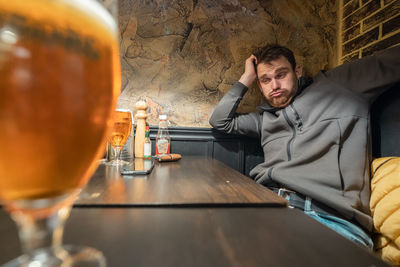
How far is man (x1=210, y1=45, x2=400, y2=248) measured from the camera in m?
0.97

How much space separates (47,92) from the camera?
146mm

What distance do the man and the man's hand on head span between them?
156mm

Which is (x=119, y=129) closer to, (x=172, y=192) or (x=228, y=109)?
(x=172, y=192)

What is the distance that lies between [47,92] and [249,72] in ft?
5.62

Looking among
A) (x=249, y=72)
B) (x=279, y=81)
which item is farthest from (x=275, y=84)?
(x=249, y=72)

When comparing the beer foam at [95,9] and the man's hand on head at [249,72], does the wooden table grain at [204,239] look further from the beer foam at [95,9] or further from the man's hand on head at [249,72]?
the man's hand on head at [249,72]

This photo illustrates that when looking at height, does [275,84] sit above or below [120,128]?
above

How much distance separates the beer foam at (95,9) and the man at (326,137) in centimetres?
108

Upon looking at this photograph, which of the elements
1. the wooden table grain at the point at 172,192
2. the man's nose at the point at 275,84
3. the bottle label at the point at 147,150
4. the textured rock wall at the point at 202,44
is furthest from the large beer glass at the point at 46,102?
the textured rock wall at the point at 202,44

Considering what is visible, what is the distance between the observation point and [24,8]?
0.48ft

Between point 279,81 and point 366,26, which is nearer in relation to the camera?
point 279,81

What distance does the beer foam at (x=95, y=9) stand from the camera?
165 mm

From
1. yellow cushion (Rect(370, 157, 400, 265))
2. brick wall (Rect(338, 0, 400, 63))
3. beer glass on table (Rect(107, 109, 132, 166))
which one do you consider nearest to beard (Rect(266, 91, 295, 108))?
yellow cushion (Rect(370, 157, 400, 265))

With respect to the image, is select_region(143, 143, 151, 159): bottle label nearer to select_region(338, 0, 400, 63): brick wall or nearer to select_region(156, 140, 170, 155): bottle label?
select_region(156, 140, 170, 155): bottle label
